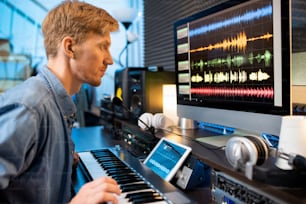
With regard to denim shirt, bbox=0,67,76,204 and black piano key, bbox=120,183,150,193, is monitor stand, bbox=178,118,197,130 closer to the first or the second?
black piano key, bbox=120,183,150,193

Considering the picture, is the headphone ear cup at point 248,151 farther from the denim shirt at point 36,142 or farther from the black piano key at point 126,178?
the denim shirt at point 36,142

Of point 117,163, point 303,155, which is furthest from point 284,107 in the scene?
point 117,163

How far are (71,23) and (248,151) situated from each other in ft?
2.28

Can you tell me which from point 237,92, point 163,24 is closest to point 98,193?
point 237,92

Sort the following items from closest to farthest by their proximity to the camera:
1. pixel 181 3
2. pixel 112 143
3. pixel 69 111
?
pixel 69 111, pixel 112 143, pixel 181 3

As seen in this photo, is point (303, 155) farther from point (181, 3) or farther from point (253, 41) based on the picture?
point (181, 3)

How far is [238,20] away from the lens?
1234mm

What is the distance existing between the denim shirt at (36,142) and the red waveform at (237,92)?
0.64 m

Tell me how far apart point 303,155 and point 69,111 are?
767 millimetres

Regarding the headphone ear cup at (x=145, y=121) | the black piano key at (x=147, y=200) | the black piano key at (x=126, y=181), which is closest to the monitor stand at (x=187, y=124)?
the headphone ear cup at (x=145, y=121)

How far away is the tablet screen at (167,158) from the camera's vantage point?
118 centimetres

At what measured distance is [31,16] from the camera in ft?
6.57

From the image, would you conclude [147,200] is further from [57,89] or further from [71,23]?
[71,23]

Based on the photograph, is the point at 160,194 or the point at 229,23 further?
the point at 229,23
